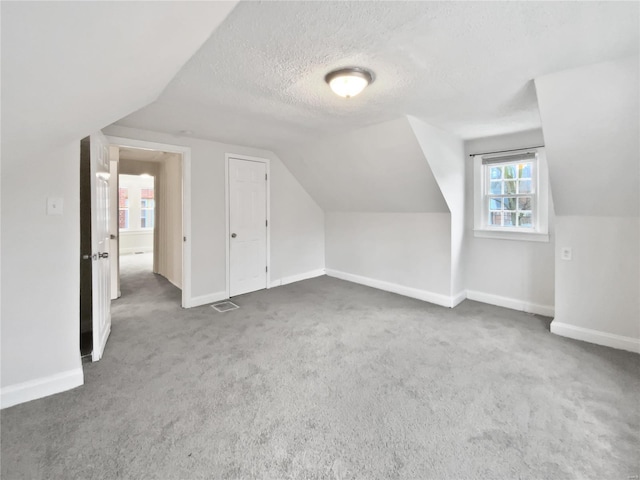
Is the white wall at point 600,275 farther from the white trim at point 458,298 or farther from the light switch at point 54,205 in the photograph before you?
the light switch at point 54,205

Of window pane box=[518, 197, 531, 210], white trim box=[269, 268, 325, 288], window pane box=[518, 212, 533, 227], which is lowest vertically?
white trim box=[269, 268, 325, 288]

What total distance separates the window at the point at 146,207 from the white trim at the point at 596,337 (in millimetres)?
9492

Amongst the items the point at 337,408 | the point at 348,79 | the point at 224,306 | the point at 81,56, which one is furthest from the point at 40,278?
the point at 348,79

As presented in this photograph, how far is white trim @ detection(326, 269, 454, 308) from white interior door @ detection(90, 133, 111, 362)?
3511mm

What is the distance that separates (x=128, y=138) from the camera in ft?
11.1

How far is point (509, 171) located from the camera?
3.84 meters

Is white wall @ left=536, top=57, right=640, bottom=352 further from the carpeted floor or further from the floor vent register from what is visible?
the floor vent register

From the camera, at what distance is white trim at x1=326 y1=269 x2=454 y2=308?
4008mm

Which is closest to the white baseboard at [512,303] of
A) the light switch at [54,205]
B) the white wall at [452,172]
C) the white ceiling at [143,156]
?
the white wall at [452,172]

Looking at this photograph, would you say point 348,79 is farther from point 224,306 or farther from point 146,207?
point 146,207

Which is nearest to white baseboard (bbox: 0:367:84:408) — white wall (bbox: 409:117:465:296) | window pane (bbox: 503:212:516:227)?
white wall (bbox: 409:117:465:296)

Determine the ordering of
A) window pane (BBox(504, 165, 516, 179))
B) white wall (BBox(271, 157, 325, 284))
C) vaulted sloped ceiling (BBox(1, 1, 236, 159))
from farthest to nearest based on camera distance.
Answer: white wall (BBox(271, 157, 325, 284))
window pane (BBox(504, 165, 516, 179))
vaulted sloped ceiling (BBox(1, 1, 236, 159))

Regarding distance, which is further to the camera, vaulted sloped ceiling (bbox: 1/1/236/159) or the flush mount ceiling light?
the flush mount ceiling light

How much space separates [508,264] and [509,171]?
118 centimetres
